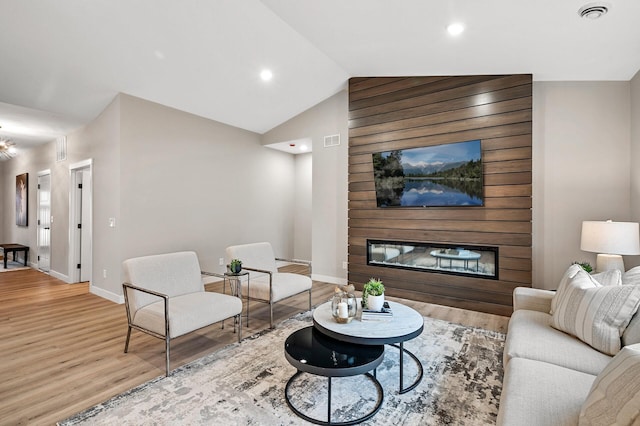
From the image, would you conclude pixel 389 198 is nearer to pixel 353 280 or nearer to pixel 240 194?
pixel 353 280

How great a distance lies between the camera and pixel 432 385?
93.9 inches

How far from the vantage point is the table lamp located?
9.81ft

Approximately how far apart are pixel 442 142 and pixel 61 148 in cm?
653

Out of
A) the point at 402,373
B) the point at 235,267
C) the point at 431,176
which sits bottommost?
the point at 402,373

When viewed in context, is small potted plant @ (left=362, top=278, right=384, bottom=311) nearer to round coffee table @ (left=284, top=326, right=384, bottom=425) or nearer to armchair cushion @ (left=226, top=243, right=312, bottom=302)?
round coffee table @ (left=284, top=326, right=384, bottom=425)

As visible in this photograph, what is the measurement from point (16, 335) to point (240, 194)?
3571 mm

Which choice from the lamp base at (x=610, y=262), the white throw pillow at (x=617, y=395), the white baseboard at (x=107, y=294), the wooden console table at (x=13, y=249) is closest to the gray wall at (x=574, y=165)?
the lamp base at (x=610, y=262)

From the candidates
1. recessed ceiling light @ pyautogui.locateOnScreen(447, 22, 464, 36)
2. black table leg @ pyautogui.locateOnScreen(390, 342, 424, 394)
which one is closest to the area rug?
black table leg @ pyautogui.locateOnScreen(390, 342, 424, 394)

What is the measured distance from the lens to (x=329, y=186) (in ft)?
18.4

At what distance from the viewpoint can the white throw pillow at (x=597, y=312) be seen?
6.16ft

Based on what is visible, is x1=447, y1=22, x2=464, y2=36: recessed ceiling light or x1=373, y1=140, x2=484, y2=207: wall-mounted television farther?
x1=373, y1=140, x2=484, y2=207: wall-mounted television

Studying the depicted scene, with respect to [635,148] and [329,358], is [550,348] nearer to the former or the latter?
[329,358]

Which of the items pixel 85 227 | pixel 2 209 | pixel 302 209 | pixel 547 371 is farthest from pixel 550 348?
pixel 2 209

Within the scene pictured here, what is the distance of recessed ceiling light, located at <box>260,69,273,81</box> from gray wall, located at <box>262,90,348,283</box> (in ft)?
4.43
